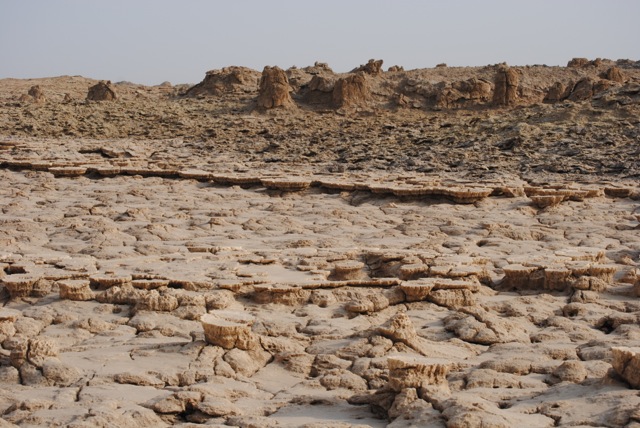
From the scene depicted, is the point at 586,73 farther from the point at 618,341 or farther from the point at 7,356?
the point at 7,356

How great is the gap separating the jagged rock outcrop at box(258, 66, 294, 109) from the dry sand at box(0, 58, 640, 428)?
375 cm

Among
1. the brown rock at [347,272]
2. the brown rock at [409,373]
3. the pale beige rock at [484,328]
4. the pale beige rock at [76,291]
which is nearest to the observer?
the brown rock at [409,373]

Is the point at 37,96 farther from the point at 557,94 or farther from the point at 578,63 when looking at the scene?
the point at 578,63

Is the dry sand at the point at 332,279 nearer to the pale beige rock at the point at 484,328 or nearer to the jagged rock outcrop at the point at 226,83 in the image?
the pale beige rock at the point at 484,328

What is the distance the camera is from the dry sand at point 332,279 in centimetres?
437

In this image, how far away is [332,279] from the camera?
22.6ft

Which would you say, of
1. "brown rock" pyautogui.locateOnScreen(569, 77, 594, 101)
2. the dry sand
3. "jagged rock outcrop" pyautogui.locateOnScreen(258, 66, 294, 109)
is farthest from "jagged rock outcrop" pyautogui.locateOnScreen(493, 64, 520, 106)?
"jagged rock outcrop" pyautogui.locateOnScreen(258, 66, 294, 109)

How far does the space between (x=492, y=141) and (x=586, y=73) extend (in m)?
11.4

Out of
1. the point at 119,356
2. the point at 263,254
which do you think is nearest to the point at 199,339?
the point at 119,356

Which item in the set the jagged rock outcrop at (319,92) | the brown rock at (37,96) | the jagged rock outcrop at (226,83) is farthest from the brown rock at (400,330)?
the brown rock at (37,96)

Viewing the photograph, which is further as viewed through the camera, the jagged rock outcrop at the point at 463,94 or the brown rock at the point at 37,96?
the brown rock at the point at 37,96

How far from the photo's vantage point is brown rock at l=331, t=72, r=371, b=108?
18.8 meters

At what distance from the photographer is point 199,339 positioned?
537 cm

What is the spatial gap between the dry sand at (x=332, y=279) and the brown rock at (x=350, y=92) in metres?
3.94
